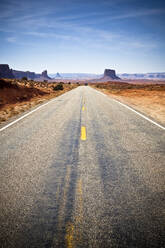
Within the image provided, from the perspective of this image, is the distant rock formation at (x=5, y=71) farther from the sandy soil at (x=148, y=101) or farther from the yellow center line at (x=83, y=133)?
the yellow center line at (x=83, y=133)

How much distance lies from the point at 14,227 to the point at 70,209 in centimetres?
81

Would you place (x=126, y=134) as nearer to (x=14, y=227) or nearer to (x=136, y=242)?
(x=136, y=242)

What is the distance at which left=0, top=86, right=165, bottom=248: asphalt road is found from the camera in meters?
1.95

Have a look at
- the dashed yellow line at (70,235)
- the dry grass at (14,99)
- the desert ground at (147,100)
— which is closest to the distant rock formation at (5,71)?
the dry grass at (14,99)

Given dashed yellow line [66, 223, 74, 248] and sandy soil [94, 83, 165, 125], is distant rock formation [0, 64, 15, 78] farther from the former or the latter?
dashed yellow line [66, 223, 74, 248]

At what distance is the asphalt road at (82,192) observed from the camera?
1952 millimetres

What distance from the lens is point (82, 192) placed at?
271 cm

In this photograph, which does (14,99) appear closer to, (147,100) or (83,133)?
(83,133)

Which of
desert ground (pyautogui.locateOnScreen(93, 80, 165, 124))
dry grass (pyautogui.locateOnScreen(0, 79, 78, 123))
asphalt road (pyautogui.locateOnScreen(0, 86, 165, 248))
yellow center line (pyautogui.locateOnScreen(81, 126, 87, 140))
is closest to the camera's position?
asphalt road (pyautogui.locateOnScreen(0, 86, 165, 248))

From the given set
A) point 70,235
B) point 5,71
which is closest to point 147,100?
point 70,235

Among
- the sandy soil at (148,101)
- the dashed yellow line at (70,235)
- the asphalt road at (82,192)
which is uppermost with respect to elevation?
the sandy soil at (148,101)

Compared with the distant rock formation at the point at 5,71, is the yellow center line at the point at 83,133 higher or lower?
lower

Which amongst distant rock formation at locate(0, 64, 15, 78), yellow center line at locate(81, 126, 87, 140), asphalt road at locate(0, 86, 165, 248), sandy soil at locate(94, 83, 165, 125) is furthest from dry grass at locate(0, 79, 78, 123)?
distant rock formation at locate(0, 64, 15, 78)

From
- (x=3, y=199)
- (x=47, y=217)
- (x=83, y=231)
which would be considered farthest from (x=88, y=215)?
(x=3, y=199)
